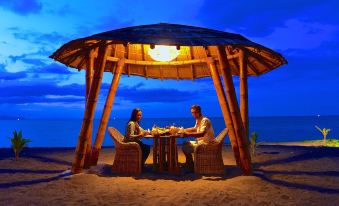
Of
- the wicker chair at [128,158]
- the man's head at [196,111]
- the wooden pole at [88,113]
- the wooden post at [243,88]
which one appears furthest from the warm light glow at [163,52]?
the wicker chair at [128,158]

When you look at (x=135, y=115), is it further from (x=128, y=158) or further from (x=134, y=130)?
(x=128, y=158)

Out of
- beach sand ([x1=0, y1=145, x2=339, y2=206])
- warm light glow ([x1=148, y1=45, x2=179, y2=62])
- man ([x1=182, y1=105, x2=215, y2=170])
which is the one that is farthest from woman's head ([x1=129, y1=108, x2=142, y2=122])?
warm light glow ([x1=148, y1=45, x2=179, y2=62])

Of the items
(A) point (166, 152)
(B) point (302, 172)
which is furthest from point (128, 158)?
(B) point (302, 172)

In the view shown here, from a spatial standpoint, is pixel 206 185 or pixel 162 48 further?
pixel 162 48

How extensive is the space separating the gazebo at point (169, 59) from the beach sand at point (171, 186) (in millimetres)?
580

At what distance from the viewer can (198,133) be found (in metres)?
7.15

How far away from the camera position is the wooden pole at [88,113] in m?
6.94

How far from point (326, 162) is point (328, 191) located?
10.8 feet

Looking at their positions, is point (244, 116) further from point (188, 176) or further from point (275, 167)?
point (188, 176)

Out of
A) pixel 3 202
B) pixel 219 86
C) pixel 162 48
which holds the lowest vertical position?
pixel 3 202

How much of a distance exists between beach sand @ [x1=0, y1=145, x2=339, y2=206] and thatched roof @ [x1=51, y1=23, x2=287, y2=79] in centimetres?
238

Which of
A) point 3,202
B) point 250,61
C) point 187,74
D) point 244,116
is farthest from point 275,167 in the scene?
point 3,202

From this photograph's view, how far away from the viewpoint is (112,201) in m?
5.13

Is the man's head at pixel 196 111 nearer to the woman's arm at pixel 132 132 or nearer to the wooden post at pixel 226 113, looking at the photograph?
the wooden post at pixel 226 113
